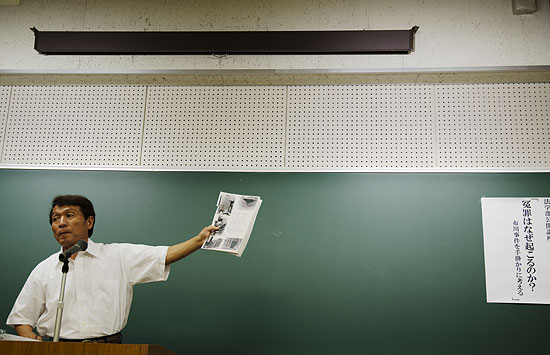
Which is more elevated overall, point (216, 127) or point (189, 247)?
point (216, 127)

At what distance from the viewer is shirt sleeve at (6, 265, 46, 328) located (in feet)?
10.4

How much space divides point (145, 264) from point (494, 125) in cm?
272

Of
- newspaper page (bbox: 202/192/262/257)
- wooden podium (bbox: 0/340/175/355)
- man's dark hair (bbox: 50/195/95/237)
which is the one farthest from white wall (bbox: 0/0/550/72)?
wooden podium (bbox: 0/340/175/355)

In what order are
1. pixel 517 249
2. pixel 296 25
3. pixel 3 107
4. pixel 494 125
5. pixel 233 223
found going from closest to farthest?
pixel 233 223 < pixel 517 249 < pixel 494 125 < pixel 296 25 < pixel 3 107

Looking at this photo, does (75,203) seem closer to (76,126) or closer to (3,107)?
(76,126)

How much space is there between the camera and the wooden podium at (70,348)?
2336 millimetres

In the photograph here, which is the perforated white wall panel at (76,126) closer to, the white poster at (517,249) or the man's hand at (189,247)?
the man's hand at (189,247)

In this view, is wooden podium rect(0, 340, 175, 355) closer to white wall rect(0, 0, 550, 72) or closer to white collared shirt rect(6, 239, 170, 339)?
white collared shirt rect(6, 239, 170, 339)

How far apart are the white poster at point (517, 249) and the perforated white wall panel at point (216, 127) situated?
162 centimetres

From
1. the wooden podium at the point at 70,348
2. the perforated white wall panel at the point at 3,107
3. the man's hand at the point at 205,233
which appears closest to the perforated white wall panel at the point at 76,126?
the perforated white wall panel at the point at 3,107

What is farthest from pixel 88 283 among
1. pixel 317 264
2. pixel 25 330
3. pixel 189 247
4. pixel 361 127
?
pixel 361 127

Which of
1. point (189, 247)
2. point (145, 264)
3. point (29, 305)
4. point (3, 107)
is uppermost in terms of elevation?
point (3, 107)

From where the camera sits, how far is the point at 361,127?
161 inches

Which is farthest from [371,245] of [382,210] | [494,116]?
[494,116]
